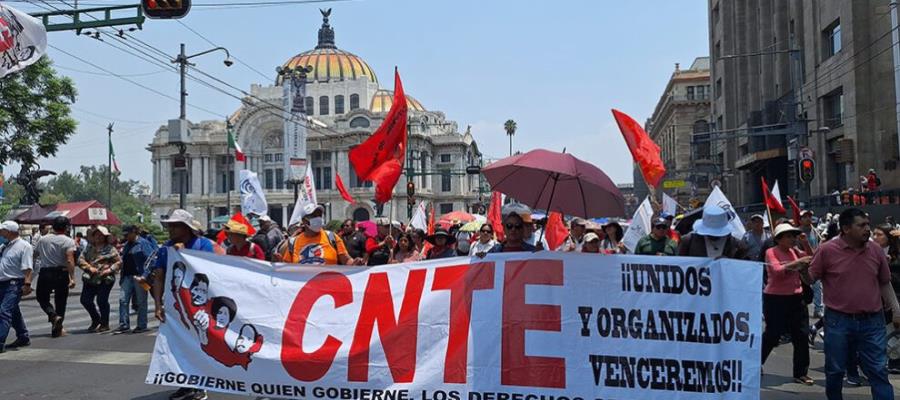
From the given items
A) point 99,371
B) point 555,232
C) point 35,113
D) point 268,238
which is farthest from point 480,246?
point 35,113

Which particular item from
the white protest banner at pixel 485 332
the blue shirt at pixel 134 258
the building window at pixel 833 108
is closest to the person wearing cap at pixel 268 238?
the blue shirt at pixel 134 258

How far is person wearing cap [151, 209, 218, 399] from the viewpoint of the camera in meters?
6.49

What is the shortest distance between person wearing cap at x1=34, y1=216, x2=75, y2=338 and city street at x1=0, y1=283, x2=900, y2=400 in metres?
0.40

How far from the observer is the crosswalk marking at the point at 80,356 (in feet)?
29.7

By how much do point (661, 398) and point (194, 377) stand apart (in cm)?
333

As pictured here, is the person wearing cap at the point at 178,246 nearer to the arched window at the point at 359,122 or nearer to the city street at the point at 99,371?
the city street at the point at 99,371

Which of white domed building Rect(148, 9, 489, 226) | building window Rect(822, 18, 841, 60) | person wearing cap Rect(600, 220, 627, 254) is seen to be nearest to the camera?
person wearing cap Rect(600, 220, 627, 254)

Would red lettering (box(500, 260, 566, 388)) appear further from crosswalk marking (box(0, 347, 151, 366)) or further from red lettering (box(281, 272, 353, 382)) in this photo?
crosswalk marking (box(0, 347, 151, 366))


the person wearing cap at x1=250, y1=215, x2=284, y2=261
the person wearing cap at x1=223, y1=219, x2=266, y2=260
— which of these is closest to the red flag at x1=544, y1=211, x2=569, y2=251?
the person wearing cap at x1=250, y1=215, x2=284, y2=261

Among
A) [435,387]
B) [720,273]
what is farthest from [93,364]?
[720,273]

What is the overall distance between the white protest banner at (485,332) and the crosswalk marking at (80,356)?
3.38m

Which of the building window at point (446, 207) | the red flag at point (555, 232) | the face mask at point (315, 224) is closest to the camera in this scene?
the face mask at point (315, 224)

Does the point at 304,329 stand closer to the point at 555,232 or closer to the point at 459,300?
the point at 459,300

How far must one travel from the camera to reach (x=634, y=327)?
17.7 ft
